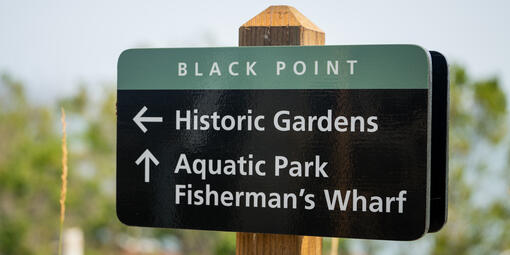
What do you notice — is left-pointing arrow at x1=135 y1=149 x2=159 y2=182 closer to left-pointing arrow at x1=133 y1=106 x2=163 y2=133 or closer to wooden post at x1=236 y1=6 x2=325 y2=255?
left-pointing arrow at x1=133 y1=106 x2=163 y2=133

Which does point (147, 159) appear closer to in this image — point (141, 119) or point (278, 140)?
point (141, 119)

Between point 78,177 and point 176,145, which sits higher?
point 176,145

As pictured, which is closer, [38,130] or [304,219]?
[304,219]

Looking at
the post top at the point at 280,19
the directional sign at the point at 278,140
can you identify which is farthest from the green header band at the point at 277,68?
the post top at the point at 280,19

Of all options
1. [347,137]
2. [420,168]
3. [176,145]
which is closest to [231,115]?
[176,145]

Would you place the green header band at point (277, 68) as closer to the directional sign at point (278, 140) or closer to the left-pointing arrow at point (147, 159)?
the directional sign at point (278, 140)

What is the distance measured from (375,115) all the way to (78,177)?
2660 centimetres

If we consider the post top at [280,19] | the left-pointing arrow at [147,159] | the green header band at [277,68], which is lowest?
the left-pointing arrow at [147,159]

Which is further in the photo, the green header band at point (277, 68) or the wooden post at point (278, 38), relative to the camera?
the wooden post at point (278, 38)

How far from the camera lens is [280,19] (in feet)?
5.74

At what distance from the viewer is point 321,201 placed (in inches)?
63.1

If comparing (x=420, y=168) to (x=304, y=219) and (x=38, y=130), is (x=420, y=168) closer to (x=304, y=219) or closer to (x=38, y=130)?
(x=304, y=219)

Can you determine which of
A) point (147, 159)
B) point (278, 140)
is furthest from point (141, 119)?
point (278, 140)

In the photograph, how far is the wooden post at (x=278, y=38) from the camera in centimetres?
169
